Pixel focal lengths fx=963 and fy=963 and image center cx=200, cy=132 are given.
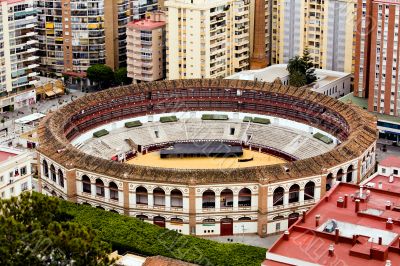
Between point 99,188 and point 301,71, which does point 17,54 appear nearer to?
point 301,71

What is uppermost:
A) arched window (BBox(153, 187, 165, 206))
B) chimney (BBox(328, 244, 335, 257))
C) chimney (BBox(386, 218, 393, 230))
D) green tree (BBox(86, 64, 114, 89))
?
green tree (BBox(86, 64, 114, 89))

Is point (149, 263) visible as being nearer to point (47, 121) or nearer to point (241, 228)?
point (241, 228)

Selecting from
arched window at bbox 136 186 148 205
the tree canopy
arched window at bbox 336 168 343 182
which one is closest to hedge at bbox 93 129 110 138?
arched window at bbox 136 186 148 205

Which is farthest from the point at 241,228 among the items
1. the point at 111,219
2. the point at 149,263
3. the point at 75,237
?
the point at 75,237

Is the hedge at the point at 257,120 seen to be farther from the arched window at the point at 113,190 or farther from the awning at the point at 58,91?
the awning at the point at 58,91

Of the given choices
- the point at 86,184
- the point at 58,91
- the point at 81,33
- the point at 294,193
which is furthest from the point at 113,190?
the point at 81,33

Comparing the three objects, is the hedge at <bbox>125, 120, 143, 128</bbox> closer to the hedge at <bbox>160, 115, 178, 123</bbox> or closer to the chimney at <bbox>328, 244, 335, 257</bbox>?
the hedge at <bbox>160, 115, 178, 123</bbox>

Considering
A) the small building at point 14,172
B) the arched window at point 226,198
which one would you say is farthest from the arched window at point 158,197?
the small building at point 14,172
